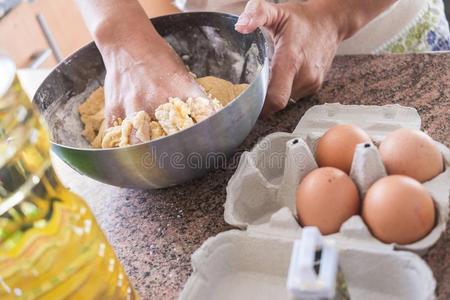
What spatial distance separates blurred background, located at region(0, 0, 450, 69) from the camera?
2400 mm

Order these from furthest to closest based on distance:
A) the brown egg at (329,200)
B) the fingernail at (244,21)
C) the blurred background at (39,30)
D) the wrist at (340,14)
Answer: the blurred background at (39,30), the wrist at (340,14), the fingernail at (244,21), the brown egg at (329,200)

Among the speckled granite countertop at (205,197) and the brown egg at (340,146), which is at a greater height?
the brown egg at (340,146)

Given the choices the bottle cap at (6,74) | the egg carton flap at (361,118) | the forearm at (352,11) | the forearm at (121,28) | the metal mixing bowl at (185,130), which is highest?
the bottle cap at (6,74)

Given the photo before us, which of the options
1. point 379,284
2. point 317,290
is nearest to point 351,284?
point 379,284

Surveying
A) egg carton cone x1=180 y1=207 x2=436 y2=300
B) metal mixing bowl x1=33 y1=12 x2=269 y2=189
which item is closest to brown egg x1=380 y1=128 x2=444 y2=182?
egg carton cone x1=180 y1=207 x2=436 y2=300

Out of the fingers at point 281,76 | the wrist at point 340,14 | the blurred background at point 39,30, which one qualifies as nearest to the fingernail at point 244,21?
the fingers at point 281,76

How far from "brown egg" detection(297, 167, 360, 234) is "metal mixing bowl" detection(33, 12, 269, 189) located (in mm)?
191

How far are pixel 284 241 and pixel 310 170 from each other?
0.41 ft

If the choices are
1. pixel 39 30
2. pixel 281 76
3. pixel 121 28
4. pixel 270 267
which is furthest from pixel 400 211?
pixel 39 30

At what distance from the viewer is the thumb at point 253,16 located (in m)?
0.92

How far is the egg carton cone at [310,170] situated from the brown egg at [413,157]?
0.6 inches

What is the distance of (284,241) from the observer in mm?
687

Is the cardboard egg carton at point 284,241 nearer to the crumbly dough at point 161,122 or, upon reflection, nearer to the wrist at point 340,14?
the crumbly dough at point 161,122

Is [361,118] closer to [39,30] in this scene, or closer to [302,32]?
[302,32]
